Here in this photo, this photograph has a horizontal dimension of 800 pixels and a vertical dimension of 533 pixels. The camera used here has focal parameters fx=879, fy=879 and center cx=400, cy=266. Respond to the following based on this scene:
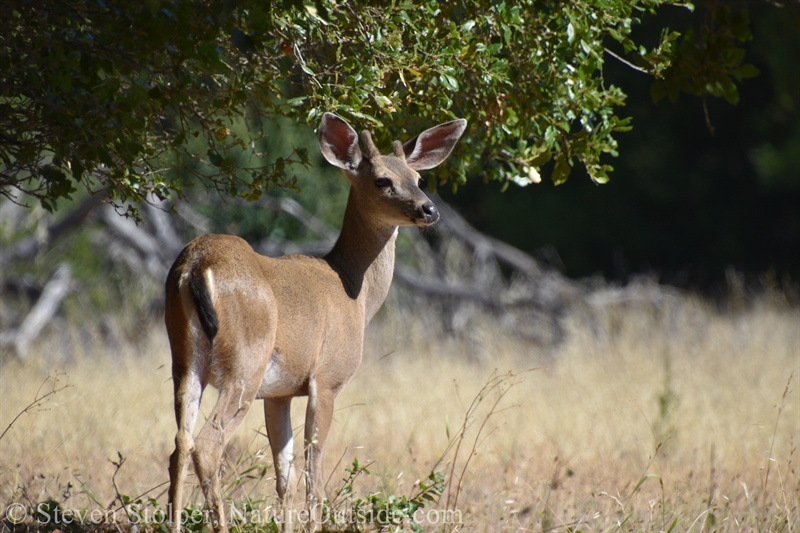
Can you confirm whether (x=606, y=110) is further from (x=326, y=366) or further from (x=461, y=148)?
(x=326, y=366)

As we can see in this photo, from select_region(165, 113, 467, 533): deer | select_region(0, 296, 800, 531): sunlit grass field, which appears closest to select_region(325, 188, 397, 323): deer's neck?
select_region(165, 113, 467, 533): deer

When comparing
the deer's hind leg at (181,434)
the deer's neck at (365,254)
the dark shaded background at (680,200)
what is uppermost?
the deer's neck at (365,254)

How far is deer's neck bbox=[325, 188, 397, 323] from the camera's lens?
449 centimetres

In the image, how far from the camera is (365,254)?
454cm

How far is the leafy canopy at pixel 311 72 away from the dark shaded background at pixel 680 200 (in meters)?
10.3

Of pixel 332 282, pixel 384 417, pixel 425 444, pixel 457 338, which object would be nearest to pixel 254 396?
pixel 332 282

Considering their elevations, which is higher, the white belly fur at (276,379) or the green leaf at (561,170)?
the green leaf at (561,170)

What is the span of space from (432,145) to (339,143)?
1.68ft

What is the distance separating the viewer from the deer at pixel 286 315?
3.36 m

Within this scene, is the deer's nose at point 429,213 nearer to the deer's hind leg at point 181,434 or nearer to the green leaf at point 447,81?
the green leaf at point 447,81

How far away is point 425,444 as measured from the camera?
6.00 meters

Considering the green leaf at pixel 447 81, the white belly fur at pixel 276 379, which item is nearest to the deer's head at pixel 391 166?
the green leaf at pixel 447 81

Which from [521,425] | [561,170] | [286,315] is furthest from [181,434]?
[521,425]

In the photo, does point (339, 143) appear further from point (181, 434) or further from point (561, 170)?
point (181, 434)
